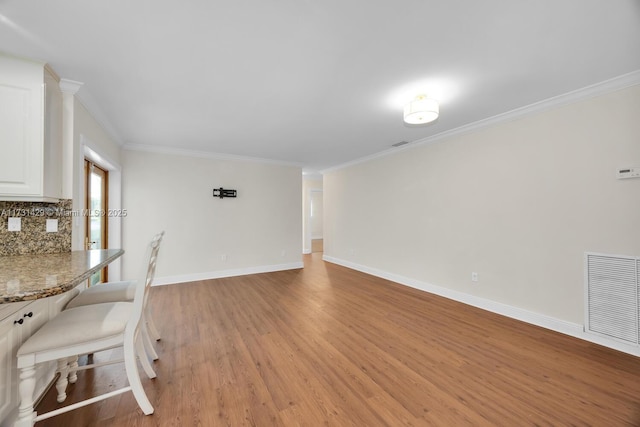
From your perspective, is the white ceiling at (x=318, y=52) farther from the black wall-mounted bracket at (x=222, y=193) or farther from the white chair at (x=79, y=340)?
the black wall-mounted bracket at (x=222, y=193)

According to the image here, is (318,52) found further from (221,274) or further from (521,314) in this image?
(221,274)

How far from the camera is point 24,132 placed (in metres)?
1.84

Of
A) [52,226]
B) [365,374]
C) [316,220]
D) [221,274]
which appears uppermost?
[52,226]

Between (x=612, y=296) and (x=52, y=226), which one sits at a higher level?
(x=52, y=226)

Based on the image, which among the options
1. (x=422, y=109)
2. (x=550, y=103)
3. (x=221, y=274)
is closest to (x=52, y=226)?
(x=221, y=274)

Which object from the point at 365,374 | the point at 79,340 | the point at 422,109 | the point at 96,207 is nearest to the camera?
the point at 79,340

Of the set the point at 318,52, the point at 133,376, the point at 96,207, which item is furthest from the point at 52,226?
the point at 318,52

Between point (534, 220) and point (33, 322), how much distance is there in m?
4.59

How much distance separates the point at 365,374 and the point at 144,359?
1.73 meters

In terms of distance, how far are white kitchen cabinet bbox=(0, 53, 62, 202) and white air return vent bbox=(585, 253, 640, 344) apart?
4912 millimetres

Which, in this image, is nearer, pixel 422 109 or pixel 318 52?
pixel 318 52

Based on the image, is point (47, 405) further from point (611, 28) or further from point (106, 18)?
point (611, 28)

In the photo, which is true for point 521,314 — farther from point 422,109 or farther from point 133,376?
point 133,376

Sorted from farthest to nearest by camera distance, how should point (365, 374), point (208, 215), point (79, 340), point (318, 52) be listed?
point (208, 215) < point (365, 374) < point (318, 52) < point (79, 340)
